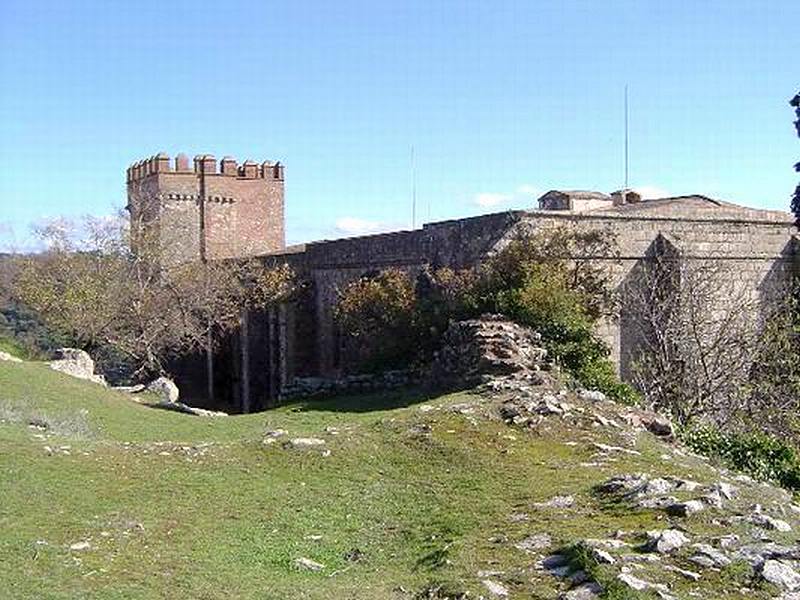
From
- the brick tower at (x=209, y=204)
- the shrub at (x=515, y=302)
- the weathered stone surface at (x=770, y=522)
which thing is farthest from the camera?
the brick tower at (x=209, y=204)

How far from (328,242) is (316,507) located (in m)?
17.0

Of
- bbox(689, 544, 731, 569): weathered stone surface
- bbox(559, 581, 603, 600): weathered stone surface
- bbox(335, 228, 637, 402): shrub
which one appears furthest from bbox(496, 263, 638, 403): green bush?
bbox(559, 581, 603, 600): weathered stone surface

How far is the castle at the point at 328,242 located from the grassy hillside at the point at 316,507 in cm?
668

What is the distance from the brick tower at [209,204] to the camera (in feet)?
117

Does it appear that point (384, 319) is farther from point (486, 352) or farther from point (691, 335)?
point (691, 335)

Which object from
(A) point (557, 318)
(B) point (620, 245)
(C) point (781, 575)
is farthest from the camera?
(B) point (620, 245)

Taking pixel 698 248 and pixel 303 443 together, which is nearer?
pixel 303 443

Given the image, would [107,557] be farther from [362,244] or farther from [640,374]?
[362,244]

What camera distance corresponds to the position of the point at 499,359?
1496 cm

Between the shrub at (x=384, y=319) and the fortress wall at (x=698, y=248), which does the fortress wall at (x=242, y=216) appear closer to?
the shrub at (x=384, y=319)

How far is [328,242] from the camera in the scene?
1011 inches

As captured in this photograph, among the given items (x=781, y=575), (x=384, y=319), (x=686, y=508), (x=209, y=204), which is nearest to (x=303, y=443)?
(x=686, y=508)

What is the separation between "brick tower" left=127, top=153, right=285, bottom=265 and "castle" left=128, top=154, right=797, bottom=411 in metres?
0.04

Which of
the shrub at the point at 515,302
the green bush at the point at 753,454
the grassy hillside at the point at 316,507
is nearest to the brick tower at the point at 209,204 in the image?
the shrub at the point at 515,302
